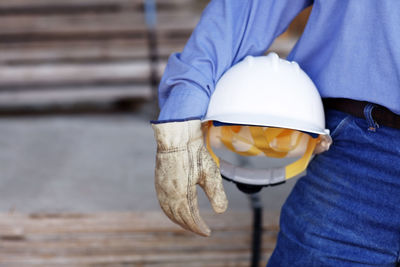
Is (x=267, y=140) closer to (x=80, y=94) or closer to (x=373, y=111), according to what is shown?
(x=373, y=111)

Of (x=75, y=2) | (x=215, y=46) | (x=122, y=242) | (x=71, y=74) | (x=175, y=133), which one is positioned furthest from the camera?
(x=71, y=74)

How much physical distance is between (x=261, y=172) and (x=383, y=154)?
291 millimetres

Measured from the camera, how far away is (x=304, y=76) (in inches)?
44.8

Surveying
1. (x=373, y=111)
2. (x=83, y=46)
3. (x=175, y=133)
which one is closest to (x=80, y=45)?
(x=83, y=46)

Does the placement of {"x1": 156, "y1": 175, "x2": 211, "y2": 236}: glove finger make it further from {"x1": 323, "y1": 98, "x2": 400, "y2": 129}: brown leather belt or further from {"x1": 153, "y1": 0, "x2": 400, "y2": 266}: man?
{"x1": 323, "y1": 98, "x2": 400, "y2": 129}: brown leather belt

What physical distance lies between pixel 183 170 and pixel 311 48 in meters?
0.46

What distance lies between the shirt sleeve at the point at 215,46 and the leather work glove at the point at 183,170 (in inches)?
1.4

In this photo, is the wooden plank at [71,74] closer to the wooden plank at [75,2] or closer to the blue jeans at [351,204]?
the wooden plank at [75,2]

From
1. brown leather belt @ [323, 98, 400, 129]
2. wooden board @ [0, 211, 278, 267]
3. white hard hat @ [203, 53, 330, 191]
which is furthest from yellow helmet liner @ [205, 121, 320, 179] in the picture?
wooden board @ [0, 211, 278, 267]

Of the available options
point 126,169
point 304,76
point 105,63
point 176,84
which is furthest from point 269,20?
point 105,63

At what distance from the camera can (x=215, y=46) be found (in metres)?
1.14

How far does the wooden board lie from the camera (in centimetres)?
190

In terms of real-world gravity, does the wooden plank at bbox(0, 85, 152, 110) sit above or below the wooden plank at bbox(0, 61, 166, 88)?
below

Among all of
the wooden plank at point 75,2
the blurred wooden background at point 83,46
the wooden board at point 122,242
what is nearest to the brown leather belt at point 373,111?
the wooden board at point 122,242
